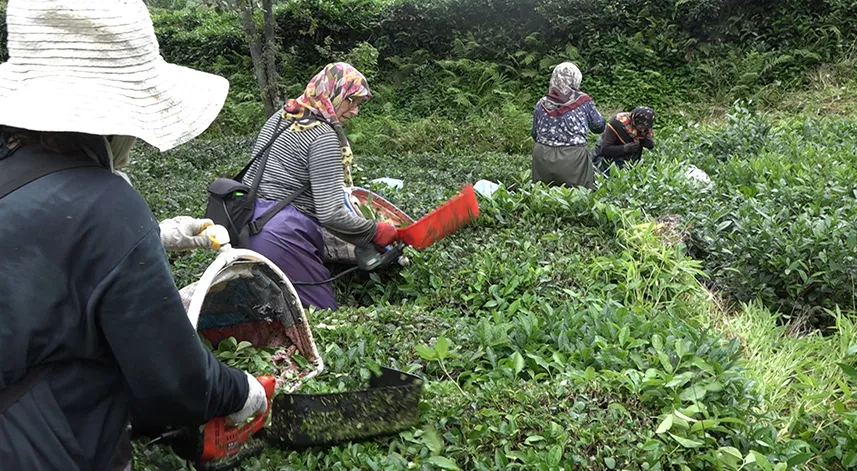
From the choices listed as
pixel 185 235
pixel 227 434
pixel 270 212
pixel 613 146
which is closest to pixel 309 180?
pixel 270 212

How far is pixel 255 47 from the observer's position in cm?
1071

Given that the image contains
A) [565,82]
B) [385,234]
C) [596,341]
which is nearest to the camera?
[596,341]

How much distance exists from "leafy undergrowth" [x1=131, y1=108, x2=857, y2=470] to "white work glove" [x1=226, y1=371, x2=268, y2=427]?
258mm

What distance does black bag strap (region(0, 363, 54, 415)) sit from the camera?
1453mm

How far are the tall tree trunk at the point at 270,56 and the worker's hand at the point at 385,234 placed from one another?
7208mm

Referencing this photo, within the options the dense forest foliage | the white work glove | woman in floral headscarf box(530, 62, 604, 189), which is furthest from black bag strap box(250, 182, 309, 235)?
woman in floral headscarf box(530, 62, 604, 189)

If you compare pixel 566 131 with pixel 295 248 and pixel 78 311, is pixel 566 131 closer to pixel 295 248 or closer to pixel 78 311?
Result: pixel 295 248

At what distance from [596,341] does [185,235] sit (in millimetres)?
1702

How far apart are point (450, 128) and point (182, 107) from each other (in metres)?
12.1

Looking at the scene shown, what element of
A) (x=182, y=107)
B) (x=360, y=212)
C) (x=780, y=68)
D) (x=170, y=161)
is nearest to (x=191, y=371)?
(x=182, y=107)

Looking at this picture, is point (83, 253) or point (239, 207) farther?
point (239, 207)

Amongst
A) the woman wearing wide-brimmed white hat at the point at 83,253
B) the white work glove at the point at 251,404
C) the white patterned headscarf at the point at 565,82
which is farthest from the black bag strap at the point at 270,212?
Result: the white patterned headscarf at the point at 565,82

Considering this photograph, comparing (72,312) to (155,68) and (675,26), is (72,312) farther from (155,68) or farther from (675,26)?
(675,26)

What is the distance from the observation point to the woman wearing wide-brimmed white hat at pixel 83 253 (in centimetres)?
144
